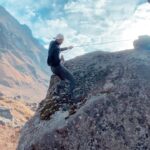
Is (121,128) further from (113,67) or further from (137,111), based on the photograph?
(113,67)

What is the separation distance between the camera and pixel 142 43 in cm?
2189

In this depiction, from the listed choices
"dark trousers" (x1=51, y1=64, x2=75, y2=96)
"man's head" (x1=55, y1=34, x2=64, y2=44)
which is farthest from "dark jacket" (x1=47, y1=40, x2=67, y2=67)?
"dark trousers" (x1=51, y1=64, x2=75, y2=96)

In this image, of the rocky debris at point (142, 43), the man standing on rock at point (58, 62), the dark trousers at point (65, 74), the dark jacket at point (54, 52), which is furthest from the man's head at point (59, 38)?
the rocky debris at point (142, 43)

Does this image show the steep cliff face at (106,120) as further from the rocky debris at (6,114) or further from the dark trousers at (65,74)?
the rocky debris at (6,114)

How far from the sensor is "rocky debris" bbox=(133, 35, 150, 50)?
21.7m

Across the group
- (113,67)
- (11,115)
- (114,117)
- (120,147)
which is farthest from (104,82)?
(11,115)

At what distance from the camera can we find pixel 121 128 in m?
16.2

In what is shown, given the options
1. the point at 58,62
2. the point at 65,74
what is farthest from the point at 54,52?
the point at 65,74

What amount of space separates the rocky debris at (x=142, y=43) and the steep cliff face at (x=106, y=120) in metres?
2.86

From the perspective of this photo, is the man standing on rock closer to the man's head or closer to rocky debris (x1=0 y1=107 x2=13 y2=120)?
the man's head

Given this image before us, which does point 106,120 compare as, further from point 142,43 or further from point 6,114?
point 6,114

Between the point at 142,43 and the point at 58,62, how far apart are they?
237 inches

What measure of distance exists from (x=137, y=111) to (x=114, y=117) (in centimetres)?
111

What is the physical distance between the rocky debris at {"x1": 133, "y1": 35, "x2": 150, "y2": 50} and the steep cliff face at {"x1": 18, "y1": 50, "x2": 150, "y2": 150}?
9.39 ft
